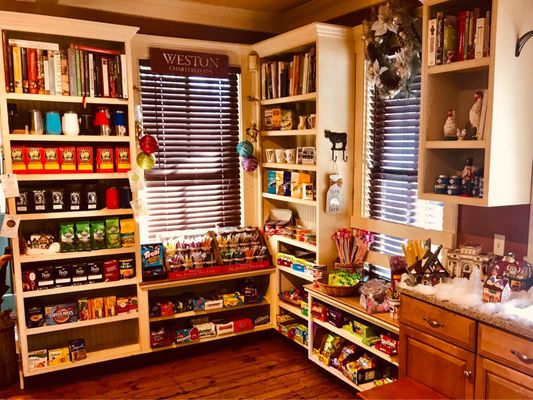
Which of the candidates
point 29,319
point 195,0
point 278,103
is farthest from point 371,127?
point 29,319

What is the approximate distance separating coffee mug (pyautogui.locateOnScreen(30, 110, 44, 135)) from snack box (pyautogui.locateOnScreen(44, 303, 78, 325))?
1207mm

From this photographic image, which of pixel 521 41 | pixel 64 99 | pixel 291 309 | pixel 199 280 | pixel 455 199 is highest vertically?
pixel 521 41

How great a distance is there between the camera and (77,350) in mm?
3275

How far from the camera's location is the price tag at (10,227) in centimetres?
296

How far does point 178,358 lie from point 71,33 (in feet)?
8.21

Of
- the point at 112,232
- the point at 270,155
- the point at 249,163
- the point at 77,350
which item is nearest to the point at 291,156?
the point at 270,155

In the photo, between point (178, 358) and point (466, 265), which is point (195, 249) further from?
point (466, 265)

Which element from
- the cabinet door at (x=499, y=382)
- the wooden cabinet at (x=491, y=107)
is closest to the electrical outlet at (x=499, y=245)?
the wooden cabinet at (x=491, y=107)

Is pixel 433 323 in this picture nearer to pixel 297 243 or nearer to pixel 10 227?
pixel 297 243

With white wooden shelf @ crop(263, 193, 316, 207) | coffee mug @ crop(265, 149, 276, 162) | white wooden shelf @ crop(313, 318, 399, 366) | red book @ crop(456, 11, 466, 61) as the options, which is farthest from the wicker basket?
red book @ crop(456, 11, 466, 61)

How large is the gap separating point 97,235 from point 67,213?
0.25m

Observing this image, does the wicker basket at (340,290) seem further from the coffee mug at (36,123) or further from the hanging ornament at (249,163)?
the coffee mug at (36,123)

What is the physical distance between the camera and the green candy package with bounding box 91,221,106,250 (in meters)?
3.26

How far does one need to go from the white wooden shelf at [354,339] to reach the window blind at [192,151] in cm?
132
